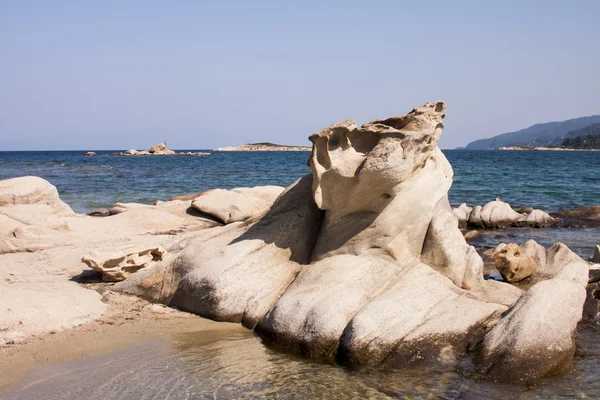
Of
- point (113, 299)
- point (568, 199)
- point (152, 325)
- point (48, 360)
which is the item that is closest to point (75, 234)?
point (113, 299)

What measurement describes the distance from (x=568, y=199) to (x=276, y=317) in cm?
2595

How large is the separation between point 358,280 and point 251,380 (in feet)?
7.18

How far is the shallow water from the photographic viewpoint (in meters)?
6.78

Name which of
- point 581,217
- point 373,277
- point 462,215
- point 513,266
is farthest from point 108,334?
point 581,217

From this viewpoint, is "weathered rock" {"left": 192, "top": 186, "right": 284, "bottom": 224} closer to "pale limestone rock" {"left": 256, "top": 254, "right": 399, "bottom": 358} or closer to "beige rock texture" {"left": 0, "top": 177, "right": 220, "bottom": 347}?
"beige rock texture" {"left": 0, "top": 177, "right": 220, "bottom": 347}

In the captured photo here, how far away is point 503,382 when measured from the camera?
7.12 m

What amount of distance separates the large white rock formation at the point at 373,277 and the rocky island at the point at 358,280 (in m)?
0.02

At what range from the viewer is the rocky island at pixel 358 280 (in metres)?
7.62

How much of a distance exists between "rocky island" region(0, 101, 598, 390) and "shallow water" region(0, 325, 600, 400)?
231mm

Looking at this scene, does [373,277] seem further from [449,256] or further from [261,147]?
[261,147]

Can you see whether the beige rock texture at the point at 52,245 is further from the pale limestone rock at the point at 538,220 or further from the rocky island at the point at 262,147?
the rocky island at the point at 262,147

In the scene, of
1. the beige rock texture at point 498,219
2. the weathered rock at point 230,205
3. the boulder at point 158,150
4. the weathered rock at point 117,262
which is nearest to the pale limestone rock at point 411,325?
the weathered rock at point 117,262

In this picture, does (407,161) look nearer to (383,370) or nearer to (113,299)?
(383,370)

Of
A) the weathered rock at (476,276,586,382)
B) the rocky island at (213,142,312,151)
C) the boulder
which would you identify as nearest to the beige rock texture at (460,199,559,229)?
the weathered rock at (476,276,586,382)
